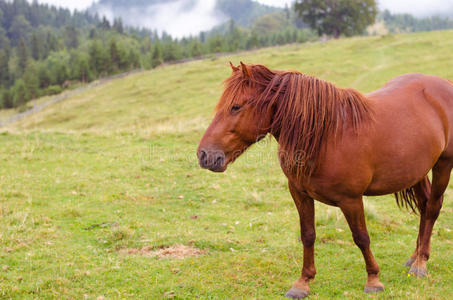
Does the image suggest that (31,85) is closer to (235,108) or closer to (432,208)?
(235,108)

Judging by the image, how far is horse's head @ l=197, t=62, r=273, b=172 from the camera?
3.89 metres

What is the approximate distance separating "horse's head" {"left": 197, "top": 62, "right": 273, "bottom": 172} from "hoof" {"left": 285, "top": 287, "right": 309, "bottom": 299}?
6.50 feet

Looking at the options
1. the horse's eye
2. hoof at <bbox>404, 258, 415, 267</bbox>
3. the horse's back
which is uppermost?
the horse's eye

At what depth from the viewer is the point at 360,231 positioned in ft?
14.7

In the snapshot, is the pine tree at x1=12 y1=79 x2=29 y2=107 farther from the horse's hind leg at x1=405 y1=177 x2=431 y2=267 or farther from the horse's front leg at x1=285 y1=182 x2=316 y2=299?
the horse's hind leg at x1=405 y1=177 x2=431 y2=267

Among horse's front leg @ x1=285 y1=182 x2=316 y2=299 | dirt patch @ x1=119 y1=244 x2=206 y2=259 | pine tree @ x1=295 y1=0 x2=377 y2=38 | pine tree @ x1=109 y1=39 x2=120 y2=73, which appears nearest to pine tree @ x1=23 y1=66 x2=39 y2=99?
pine tree @ x1=109 y1=39 x2=120 y2=73

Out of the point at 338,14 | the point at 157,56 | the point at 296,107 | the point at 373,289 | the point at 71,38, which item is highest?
the point at 71,38

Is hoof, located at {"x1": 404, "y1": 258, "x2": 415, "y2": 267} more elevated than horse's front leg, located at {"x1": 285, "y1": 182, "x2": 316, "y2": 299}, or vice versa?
horse's front leg, located at {"x1": 285, "y1": 182, "x2": 316, "y2": 299}

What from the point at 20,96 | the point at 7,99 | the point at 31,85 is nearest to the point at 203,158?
the point at 20,96

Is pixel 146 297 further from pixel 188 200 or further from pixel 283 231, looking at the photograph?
pixel 188 200

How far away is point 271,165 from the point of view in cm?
1164

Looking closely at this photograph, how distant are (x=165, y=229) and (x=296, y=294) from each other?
3.14 metres

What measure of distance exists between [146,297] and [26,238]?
2816mm

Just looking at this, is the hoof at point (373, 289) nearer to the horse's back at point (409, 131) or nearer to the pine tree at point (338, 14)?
the horse's back at point (409, 131)
